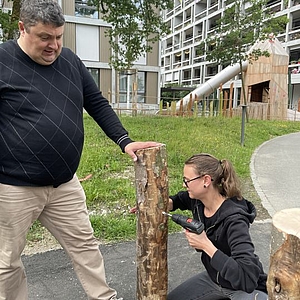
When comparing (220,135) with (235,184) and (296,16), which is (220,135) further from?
(296,16)

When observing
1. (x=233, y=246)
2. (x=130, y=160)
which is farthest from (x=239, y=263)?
(x=130, y=160)

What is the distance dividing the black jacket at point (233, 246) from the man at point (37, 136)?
0.61 m

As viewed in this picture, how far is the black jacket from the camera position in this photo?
1812 millimetres

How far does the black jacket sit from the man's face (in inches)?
51.8

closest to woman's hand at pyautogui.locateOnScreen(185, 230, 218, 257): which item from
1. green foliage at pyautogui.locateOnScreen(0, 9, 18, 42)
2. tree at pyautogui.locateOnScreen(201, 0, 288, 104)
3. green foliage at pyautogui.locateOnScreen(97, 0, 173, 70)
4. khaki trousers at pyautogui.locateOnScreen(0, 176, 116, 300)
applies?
khaki trousers at pyautogui.locateOnScreen(0, 176, 116, 300)

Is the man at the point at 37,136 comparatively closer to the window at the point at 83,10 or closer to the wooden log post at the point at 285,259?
the wooden log post at the point at 285,259

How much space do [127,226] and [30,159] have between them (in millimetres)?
2035

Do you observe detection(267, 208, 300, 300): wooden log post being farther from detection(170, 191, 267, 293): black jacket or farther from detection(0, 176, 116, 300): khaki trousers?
detection(0, 176, 116, 300): khaki trousers

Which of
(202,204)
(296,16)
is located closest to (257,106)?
(202,204)

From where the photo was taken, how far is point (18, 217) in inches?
77.9

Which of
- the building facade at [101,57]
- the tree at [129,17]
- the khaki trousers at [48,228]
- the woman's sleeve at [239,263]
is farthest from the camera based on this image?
the building facade at [101,57]

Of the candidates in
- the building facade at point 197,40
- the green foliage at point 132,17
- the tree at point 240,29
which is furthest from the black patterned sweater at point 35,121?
the building facade at point 197,40

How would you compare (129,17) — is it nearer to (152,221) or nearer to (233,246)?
(152,221)

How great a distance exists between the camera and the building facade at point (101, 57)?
69.8ft
